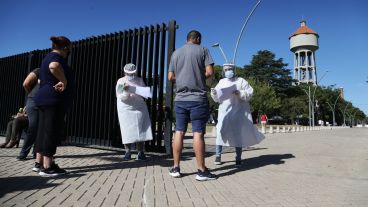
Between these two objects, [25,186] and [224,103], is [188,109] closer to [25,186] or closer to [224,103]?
Answer: [224,103]

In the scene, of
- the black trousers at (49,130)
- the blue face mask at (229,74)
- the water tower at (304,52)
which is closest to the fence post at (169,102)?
the blue face mask at (229,74)

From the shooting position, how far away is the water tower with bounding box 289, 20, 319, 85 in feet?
329

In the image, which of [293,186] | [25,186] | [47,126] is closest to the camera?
[25,186]

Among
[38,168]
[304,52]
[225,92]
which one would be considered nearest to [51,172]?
[38,168]

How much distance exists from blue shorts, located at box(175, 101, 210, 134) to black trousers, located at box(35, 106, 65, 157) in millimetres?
1725

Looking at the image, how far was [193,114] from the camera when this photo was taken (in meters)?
5.01

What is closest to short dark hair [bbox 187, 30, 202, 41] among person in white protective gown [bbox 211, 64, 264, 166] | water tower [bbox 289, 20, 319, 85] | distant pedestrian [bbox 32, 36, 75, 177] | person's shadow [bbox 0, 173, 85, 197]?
person in white protective gown [bbox 211, 64, 264, 166]

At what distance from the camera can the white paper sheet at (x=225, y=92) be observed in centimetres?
600

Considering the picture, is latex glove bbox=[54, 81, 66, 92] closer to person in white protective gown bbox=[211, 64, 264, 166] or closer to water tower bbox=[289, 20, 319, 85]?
person in white protective gown bbox=[211, 64, 264, 166]

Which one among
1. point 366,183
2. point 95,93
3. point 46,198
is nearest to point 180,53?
point 46,198

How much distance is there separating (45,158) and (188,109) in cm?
213

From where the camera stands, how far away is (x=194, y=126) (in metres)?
5.03

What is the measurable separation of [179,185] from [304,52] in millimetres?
106009

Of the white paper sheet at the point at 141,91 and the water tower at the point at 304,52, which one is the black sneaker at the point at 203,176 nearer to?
the white paper sheet at the point at 141,91
